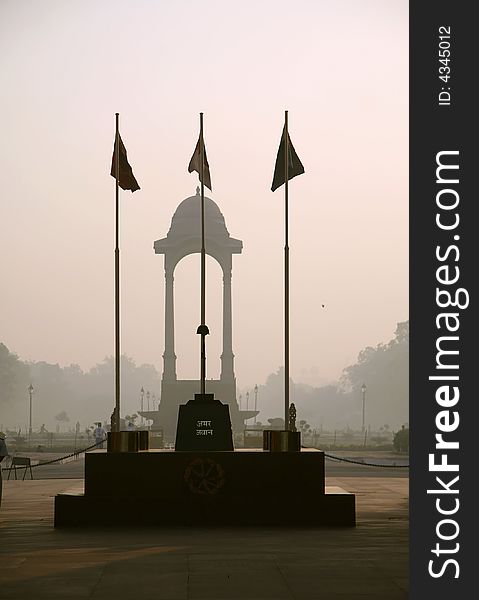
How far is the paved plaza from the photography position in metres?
12.9

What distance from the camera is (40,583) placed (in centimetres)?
1341

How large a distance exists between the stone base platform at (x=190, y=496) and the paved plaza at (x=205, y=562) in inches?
15.0

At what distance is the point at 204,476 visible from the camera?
1964 cm

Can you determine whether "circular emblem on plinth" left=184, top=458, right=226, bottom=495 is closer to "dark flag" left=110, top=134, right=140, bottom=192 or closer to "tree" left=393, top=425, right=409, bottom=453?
"dark flag" left=110, top=134, right=140, bottom=192

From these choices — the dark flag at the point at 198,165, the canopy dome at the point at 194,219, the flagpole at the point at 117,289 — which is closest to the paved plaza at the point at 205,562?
the flagpole at the point at 117,289

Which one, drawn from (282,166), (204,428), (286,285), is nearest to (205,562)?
Result: (204,428)

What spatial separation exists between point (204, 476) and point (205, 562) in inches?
186

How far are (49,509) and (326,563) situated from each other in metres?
9.00

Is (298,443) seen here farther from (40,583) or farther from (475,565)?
(475,565)

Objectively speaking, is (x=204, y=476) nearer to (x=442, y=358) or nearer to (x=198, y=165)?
(x=198, y=165)

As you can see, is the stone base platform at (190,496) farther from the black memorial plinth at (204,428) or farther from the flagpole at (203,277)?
the flagpole at (203,277)

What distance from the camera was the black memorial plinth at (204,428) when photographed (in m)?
20.1

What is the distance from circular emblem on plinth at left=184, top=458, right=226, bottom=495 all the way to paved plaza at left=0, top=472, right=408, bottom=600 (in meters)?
0.68

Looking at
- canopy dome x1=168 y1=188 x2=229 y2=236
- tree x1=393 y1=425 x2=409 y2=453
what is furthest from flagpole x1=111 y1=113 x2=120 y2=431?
canopy dome x1=168 y1=188 x2=229 y2=236
